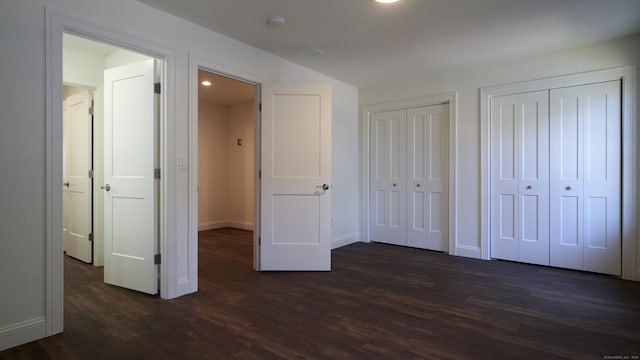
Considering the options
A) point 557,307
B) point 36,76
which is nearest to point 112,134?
point 36,76

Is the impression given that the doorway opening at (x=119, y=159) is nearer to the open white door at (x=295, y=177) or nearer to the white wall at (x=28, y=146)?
the white wall at (x=28, y=146)

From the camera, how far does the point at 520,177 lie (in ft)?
13.1

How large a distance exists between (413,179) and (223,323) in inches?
132

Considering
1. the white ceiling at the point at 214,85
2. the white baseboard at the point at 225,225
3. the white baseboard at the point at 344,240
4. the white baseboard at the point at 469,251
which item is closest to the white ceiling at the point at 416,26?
the white ceiling at the point at 214,85

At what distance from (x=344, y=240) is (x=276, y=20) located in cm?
321

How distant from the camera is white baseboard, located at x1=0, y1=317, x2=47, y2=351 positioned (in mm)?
2010

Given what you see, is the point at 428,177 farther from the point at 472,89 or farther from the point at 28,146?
the point at 28,146

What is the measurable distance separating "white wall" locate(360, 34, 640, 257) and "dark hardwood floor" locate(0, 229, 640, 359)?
2.41 ft

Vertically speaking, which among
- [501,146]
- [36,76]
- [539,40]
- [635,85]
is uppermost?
[539,40]

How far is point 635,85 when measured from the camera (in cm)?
332

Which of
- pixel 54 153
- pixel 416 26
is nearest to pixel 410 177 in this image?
pixel 416 26

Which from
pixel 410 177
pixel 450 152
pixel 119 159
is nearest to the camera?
pixel 119 159

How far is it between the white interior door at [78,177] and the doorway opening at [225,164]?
229cm

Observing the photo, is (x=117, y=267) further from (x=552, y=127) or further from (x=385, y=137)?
(x=552, y=127)
